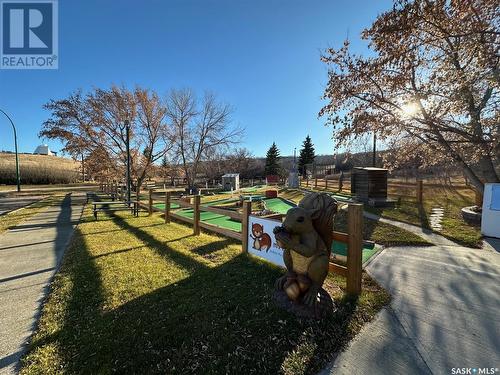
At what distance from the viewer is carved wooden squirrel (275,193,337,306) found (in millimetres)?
2871

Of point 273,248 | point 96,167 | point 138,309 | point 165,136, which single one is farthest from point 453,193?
point 96,167

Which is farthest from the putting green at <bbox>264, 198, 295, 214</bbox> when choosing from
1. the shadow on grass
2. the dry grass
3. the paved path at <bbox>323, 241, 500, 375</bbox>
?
the dry grass

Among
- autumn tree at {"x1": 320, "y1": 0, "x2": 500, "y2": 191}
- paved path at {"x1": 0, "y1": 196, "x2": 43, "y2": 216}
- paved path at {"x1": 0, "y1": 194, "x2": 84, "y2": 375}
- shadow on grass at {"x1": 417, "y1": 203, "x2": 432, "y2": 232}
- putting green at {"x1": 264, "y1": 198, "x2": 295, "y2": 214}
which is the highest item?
autumn tree at {"x1": 320, "y1": 0, "x2": 500, "y2": 191}

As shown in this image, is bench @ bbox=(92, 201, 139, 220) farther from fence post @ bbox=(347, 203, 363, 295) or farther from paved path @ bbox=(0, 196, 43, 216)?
fence post @ bbox=(347, 203, 363, 295)

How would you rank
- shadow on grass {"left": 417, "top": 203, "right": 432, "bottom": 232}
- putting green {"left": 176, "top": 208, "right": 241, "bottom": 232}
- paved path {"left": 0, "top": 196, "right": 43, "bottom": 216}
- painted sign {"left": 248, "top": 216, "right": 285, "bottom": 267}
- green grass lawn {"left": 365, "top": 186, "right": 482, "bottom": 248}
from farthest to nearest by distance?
1. paved path {"left": 0, "top": 196, "right": 43, "bottom": 216}
2. putting green {"left": 176, "top": 208, "right": 241, "bottom": 232}
3. shadow on grass {"left": 417, "top": 203, "right": 432, "bottom": 232}
4. green grass lawn {"left": 365, "top": 186, "right": 482, "bottom": 248}
5. painted sign {"left": 248, "top": 216, "right": 285, "bottom": 267}

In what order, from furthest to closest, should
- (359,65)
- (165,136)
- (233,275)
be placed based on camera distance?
(165,136)
(359,65)
(233,275)

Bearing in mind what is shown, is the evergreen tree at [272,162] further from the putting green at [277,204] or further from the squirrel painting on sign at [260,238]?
the squirrel painting on sign at [260,238]

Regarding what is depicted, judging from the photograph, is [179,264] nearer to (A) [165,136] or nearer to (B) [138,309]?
(B) [138,309]

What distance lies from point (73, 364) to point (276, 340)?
180 centimetres

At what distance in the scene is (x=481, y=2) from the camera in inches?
234

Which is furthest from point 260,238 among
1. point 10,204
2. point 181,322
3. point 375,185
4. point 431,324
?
point 10,204

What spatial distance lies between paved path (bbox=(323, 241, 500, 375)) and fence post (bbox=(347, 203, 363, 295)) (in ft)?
1.53

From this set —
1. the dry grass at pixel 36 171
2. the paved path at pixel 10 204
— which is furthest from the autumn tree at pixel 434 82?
the dry grass at pixel 36 171

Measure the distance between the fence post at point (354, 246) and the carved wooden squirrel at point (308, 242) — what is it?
37cm
